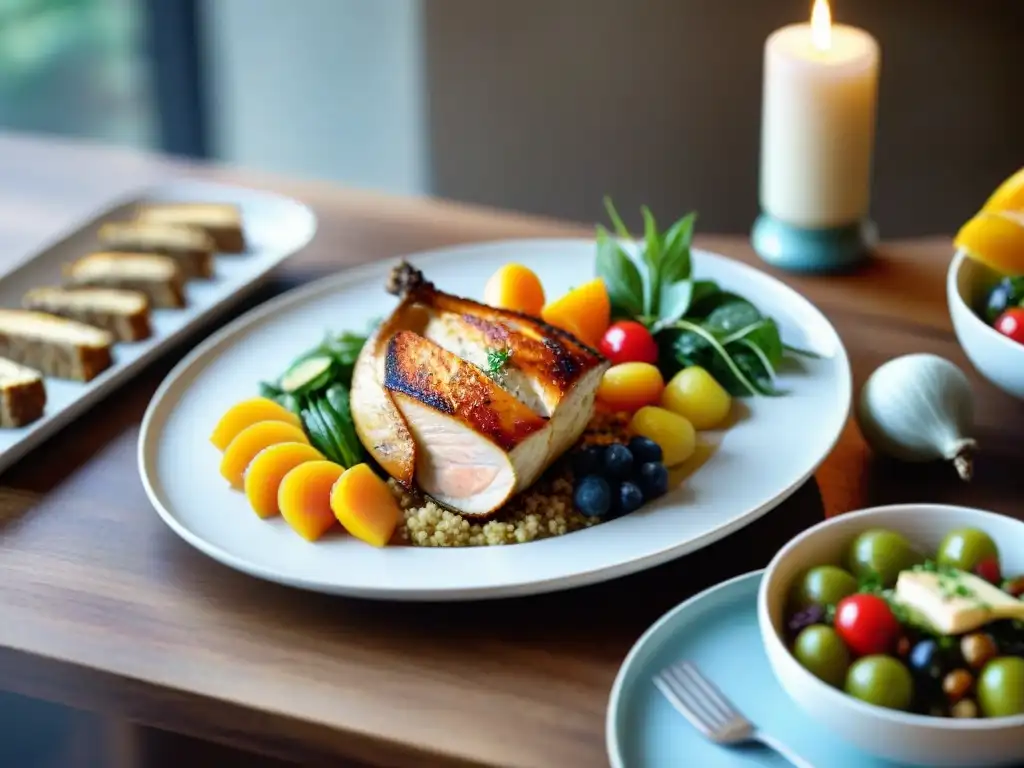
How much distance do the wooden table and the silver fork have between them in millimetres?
69

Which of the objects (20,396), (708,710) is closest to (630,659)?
(708,710)

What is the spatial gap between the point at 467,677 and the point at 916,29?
6.82 ft

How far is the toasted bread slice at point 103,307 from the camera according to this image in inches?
64.4

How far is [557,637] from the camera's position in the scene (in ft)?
3.74

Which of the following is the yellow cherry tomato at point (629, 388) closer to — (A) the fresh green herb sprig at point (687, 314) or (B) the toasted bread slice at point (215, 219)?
(A) the fresh green herb sprig at point (687, 314)

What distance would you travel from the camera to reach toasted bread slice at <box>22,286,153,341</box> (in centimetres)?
164

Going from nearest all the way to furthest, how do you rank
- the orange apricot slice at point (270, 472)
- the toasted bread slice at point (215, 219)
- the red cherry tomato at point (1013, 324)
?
the orange apricot slice at point (270, 472)
the red cherry tomato at point (1013, 324)
the toasted bread slice at point (215, 219)

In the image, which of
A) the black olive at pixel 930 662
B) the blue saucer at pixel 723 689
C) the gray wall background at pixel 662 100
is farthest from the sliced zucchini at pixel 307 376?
the gray wall background at pixel 662 100

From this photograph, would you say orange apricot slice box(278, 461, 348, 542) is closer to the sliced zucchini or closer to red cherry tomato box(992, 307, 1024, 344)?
the sliced zucchini

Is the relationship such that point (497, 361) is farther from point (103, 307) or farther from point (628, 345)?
point (103, 307)

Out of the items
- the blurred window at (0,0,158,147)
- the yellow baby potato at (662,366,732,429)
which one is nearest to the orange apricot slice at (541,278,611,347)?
the yellow baby potato at (662,366,732,429)

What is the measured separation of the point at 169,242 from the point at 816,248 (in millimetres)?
905

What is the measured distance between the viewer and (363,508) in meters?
1.23

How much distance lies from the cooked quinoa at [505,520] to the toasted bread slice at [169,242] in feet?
2.07
